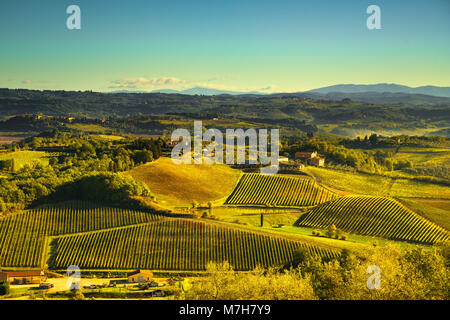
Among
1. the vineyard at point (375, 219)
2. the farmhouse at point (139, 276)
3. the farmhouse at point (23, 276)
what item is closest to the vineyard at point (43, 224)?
the farmhouse at point (23, 276)

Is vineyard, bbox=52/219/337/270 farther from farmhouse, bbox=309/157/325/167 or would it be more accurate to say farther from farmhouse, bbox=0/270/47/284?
farmhouse, bbox=309/157/325/167

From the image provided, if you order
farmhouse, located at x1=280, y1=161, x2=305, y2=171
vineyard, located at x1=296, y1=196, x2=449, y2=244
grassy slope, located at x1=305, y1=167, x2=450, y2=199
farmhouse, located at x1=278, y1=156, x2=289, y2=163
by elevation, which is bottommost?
vineyard, located at x1=296, y1=196, x2=449, y2=244

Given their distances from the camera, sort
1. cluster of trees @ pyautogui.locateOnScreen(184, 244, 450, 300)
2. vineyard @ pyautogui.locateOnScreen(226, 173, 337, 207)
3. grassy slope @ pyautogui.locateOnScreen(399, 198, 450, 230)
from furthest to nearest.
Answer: vineyard @ pyautogui.locateOnScreen(226, 173, 337, 207)
grassy slope @ pyautogui.locateOnScreen(399, 198, 450, 230)
cluster of trees @ pyautogui.locateOnScreen(184, 244, 450, 300)

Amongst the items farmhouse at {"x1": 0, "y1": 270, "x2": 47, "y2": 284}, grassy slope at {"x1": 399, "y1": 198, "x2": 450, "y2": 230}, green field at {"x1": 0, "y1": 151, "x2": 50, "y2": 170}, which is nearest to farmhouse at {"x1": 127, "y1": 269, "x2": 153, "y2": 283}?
farmhouse at {"x1": 0, "y1": 270, "x2": 47, "y2": 284}

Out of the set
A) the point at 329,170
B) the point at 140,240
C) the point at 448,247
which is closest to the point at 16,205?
the point at 140,240
